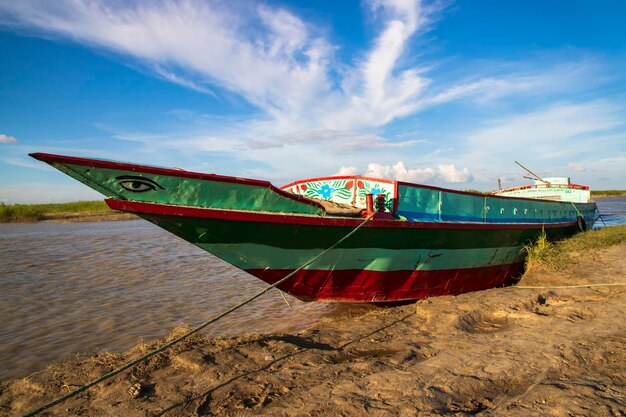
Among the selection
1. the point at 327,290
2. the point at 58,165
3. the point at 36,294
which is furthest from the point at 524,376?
the point at 36,294

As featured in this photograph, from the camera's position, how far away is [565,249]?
8.80 metres

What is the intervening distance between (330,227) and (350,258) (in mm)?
667

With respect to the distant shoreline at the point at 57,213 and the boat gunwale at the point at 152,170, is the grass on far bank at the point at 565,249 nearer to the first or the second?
the boat gunwale at the point at 152,170

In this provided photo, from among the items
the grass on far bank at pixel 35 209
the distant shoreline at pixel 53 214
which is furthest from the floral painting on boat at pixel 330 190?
the grass on far bank at pixel 35 209

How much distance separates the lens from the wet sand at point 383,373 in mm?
2678

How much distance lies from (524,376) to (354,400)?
152 cm

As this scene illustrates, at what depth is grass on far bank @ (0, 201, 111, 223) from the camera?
84.2 feet

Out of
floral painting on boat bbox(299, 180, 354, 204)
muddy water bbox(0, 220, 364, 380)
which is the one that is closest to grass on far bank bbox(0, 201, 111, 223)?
muddy water bbox(0, 220, 364, 380)

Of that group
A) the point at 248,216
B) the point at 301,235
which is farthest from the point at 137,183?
the point at 301,235

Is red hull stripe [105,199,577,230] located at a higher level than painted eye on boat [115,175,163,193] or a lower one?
lower

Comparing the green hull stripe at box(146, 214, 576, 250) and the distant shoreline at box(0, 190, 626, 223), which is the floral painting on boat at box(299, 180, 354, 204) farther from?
the distant shoreline at box(0, 190, 626, 223)

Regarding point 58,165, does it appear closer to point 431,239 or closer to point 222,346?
point 222,346

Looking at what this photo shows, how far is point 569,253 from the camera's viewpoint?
27.9ft

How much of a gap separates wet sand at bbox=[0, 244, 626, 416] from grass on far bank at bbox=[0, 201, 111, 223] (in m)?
23.7
